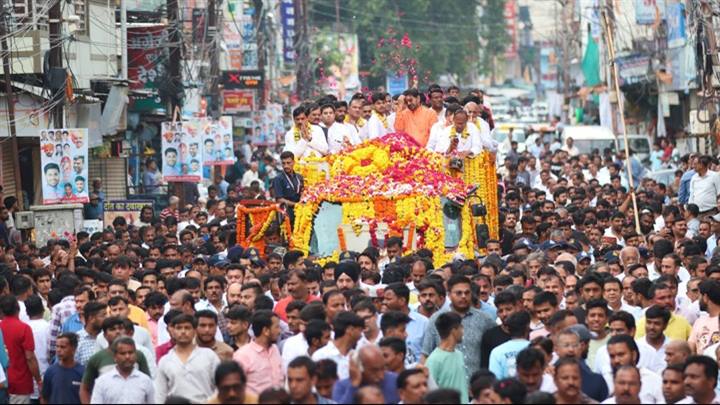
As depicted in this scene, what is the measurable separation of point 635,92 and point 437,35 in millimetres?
29279

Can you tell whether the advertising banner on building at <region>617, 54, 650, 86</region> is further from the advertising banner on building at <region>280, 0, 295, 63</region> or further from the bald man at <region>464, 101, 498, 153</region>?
the bald man at <region>464, 101, 498, 153</region>

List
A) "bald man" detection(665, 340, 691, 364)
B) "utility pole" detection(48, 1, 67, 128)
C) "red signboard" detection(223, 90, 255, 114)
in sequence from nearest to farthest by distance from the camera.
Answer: "bald man" detection(665, 340, 691, 364) → "utility pole" detection(48, 1, 67, 128) → "red signboard" detection(223, 90, 255, 114)

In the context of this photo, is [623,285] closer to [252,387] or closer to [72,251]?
[252,387]

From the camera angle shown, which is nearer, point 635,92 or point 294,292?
point 294,292

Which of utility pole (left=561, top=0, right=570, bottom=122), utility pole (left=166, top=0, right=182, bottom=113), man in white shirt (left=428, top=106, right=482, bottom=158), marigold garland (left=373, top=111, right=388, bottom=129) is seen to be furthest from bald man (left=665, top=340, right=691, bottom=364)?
utility pole (left=561, top=0, right=570, bottom=122)

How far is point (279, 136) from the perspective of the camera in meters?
57.6

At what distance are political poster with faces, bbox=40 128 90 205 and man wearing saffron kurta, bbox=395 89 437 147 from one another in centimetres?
462

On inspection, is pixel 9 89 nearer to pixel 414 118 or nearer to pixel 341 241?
pixel 414 118

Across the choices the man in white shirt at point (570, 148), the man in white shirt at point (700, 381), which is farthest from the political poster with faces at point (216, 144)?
the man in white shirt at point (700, 381)

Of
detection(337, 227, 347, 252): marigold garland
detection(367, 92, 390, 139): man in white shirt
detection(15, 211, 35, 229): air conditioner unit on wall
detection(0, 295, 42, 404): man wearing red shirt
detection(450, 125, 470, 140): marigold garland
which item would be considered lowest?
detection(0, 295, 42, 404): man wearing red shirt

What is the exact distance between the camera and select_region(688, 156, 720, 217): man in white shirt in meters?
25.0

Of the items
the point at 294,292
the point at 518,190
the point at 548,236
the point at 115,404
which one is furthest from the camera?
the point at 518,190

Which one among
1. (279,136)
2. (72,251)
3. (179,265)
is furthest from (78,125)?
(279,136)

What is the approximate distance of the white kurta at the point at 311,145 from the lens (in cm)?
2161
